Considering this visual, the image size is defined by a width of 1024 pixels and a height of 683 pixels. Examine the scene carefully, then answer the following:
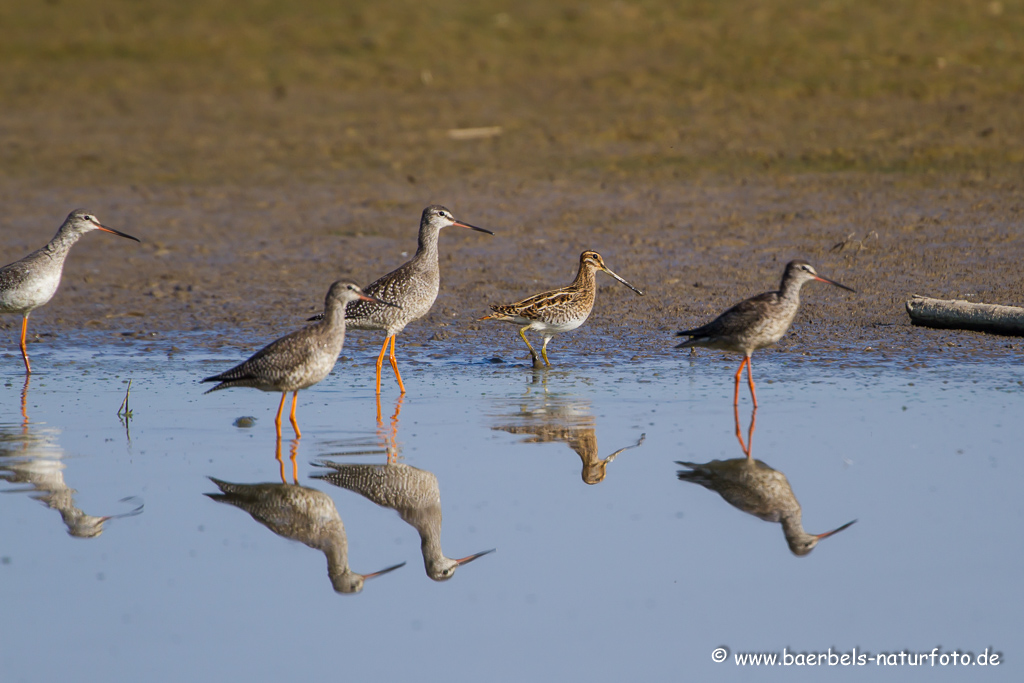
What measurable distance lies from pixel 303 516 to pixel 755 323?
341 cm

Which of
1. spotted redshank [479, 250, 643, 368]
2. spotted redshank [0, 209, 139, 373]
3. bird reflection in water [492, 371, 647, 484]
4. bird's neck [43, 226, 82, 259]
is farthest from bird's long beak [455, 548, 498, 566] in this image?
bird's neck [43, 226, 82, 259]

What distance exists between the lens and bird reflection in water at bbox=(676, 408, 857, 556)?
5941 mm

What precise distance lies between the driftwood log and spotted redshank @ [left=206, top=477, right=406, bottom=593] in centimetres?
517

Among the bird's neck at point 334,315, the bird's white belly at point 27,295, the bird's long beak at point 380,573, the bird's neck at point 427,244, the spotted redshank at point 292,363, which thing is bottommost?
the bird's long beak at point 380,573

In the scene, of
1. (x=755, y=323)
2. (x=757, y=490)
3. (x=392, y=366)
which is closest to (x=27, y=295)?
(x=392, y=366)

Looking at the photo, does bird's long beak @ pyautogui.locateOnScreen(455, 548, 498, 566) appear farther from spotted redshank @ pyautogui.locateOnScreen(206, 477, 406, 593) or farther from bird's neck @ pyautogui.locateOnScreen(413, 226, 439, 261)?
bird's neck @ pyautogui.locateOnScreen(413, 226, 439, 261)

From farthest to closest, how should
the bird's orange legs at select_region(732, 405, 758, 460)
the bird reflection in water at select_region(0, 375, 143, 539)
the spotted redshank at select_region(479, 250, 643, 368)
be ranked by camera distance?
1. the spotted redshank at select_region(479, 250, 643, 368)
2. the bird's orange legs at select_region(732, 405, 758, 460)
3. the bird reflection in water at select_region(0, 375, 143, 539)

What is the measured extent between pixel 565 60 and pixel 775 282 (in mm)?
10232

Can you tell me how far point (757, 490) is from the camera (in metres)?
6.59

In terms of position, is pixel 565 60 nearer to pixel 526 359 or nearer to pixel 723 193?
pixel 723 193

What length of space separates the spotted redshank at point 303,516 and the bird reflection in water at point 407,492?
19 centimetres

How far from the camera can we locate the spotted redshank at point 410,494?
19.1 feet

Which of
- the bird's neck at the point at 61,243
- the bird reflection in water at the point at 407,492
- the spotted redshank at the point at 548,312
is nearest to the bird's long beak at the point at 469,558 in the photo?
the bird reflection in water at the point at 407,492

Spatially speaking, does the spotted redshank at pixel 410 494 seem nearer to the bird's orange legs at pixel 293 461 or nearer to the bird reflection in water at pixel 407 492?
the bird reflection in water at pixel 407 492
